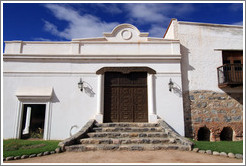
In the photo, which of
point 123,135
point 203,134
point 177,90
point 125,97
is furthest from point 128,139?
point 203,134

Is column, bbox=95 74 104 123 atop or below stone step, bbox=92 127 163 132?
atop

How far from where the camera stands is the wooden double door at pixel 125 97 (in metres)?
8.80

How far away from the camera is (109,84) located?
9125mm

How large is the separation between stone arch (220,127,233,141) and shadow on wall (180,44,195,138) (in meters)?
1.93

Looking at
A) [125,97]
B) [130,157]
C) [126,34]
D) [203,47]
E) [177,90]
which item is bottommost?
[130,157]

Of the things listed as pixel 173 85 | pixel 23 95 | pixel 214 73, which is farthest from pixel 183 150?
pixel 23 95

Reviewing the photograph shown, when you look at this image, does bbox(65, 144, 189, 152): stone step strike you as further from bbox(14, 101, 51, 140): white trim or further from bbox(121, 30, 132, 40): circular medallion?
bbox(121, 30, 132, 40): circular medallion

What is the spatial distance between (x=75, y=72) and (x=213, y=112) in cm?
730

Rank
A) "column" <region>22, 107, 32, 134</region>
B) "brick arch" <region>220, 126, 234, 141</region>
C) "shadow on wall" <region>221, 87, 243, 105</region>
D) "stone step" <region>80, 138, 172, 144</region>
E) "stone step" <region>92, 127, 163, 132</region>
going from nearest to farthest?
"stone step" <region>80, 138, 172, 144</region> → "stone step" <region>92, 127, 163, 132</region> → "column" <region>22, 107, 32, 134</region> → "brick arch" <region>220, 126, 234, 141</region> → "shadow on wall" <region>221, 87, 243, 105</region>

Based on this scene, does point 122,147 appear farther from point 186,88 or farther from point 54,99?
point 186,88

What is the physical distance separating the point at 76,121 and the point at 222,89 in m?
7.67

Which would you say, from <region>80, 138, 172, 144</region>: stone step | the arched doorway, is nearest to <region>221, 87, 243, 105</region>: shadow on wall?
the arched doorway

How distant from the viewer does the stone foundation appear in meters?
8.94

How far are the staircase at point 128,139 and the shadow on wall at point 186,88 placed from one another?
1.97 metres
